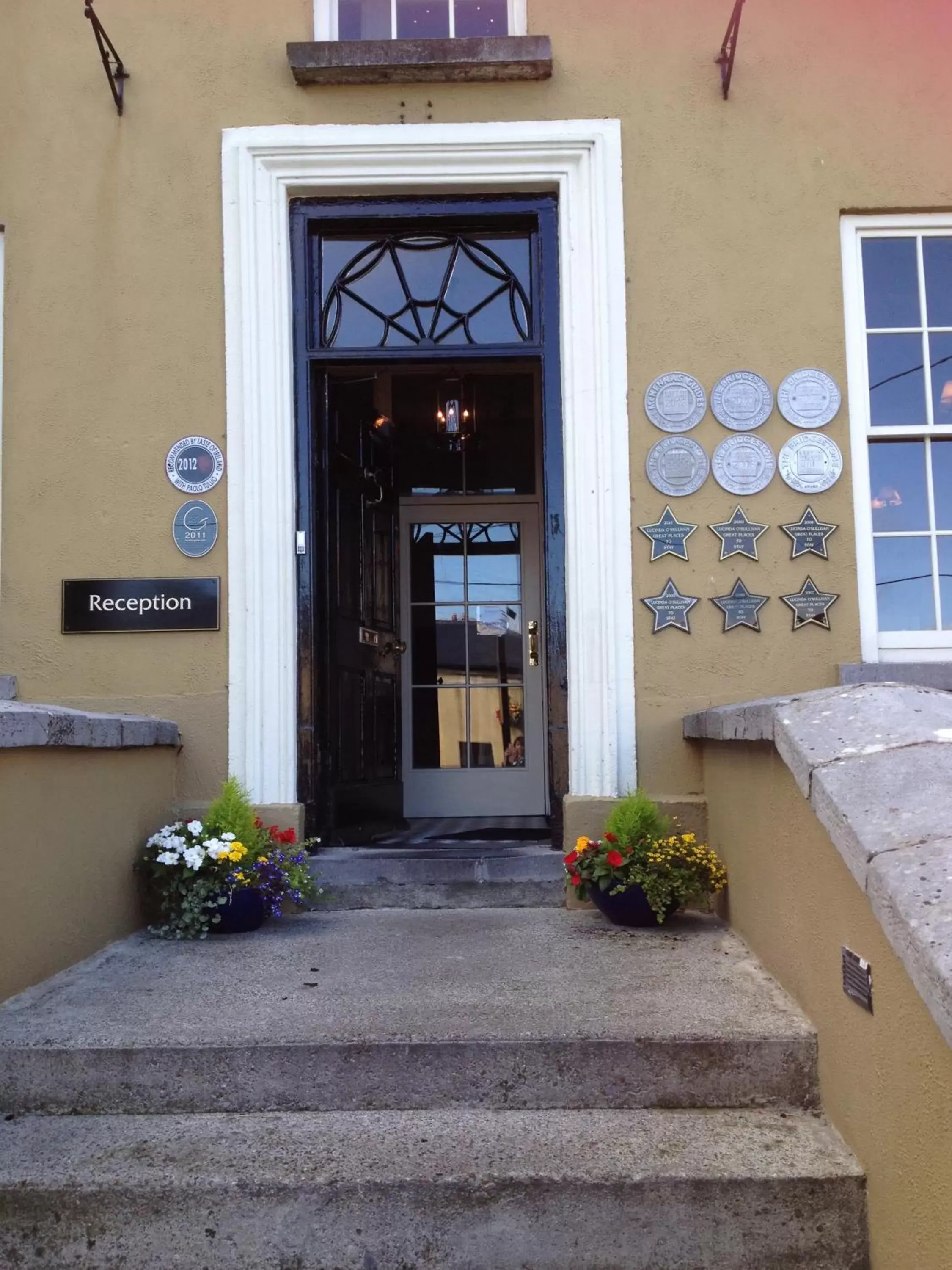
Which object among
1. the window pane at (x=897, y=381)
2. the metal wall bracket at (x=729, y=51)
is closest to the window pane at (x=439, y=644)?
the window pane at (x=897, y=381)

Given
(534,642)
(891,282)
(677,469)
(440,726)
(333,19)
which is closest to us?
(677,469)

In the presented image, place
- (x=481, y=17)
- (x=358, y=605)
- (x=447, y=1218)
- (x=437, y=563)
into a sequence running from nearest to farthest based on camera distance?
(x=447, y=1218) → (x=481, y=17) → (x=358, y=605) → (x=437, y=563)

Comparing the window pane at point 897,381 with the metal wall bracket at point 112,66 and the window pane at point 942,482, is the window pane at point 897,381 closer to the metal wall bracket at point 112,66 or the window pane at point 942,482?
the window pane at point 942,482

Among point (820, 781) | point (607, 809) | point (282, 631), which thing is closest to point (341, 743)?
point (282, 631)

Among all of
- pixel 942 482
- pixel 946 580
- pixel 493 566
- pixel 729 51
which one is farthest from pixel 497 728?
pixel 729 51

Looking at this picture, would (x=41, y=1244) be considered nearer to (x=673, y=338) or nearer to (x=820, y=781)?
(x=820, y=781)

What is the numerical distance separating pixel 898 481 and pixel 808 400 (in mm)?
617

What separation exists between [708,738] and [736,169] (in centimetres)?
275

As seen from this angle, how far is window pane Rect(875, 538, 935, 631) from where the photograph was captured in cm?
481

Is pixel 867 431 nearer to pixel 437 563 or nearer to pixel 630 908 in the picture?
pixel 630 908

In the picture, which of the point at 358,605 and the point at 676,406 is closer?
the point at 676,406

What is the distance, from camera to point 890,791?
2549 mm

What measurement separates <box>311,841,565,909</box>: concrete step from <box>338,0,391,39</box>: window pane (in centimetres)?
408

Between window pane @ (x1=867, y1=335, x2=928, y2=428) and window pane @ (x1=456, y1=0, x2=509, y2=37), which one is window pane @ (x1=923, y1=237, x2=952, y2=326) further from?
window pane @ (x1=456, y1=0, x2=509, y2=37)
